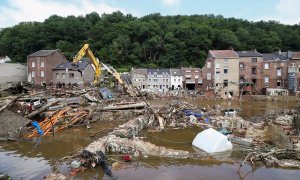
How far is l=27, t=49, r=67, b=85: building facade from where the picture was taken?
52.5 m

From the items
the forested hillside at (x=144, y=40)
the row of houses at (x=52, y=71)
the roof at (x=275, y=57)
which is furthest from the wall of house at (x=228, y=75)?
the forested hillside at (x=144, y=40)

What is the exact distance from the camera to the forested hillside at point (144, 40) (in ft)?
278

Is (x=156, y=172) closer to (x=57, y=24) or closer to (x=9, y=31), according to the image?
(x=57, y=24)

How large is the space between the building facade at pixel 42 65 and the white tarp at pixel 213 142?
4441 cm

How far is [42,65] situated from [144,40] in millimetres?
46115

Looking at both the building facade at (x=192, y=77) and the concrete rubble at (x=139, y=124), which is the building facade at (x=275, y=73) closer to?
the building facade at (x=192, y=77)

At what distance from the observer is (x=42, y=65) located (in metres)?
52.8

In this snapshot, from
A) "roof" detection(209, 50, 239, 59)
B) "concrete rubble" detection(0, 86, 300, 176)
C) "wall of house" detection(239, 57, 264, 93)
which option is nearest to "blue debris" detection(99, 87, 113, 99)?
"concrete rubble" detection(0, 86, 300, 176)

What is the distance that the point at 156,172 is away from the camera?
1041 cm

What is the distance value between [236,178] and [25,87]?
3042 centimetres

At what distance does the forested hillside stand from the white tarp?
65230mm

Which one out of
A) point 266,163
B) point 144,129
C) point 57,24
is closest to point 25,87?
point 144,129

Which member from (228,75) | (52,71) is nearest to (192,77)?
(228,75)

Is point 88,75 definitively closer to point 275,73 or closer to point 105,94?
point 105,94
